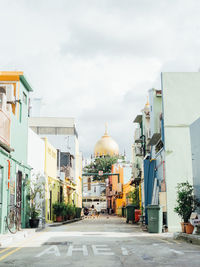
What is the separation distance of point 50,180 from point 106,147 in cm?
7019

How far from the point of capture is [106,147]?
101 metres

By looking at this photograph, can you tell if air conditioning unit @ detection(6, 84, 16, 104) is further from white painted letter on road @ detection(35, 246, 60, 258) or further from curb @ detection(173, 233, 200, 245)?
curb @ detection(173, 233, 200, 245)

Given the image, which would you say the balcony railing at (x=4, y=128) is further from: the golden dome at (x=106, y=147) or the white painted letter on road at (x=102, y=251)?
the golden dome at (x=106, y=147)

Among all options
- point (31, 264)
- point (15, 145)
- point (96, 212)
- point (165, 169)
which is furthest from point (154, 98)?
point (96, 212)

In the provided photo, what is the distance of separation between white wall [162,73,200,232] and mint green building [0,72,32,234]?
7.53 m

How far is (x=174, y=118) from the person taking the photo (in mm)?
21562

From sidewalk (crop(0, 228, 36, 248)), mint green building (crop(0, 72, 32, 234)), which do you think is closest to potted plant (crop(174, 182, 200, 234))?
sidewalk (crop(0, 228, 36, 248))

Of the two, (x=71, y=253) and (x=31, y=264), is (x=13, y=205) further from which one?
(x=31, y=264)

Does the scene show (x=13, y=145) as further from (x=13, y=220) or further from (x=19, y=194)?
(x=13, y=220)

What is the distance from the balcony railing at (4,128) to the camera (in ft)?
51.5

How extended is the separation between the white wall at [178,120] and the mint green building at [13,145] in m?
7.53

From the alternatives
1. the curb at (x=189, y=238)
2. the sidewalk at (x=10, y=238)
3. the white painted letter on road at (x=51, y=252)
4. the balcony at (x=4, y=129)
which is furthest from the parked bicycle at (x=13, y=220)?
the curb at (x=189, y=238)

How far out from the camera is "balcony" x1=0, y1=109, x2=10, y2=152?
15.7 meters

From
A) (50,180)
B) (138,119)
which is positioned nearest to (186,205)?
(50,180)
